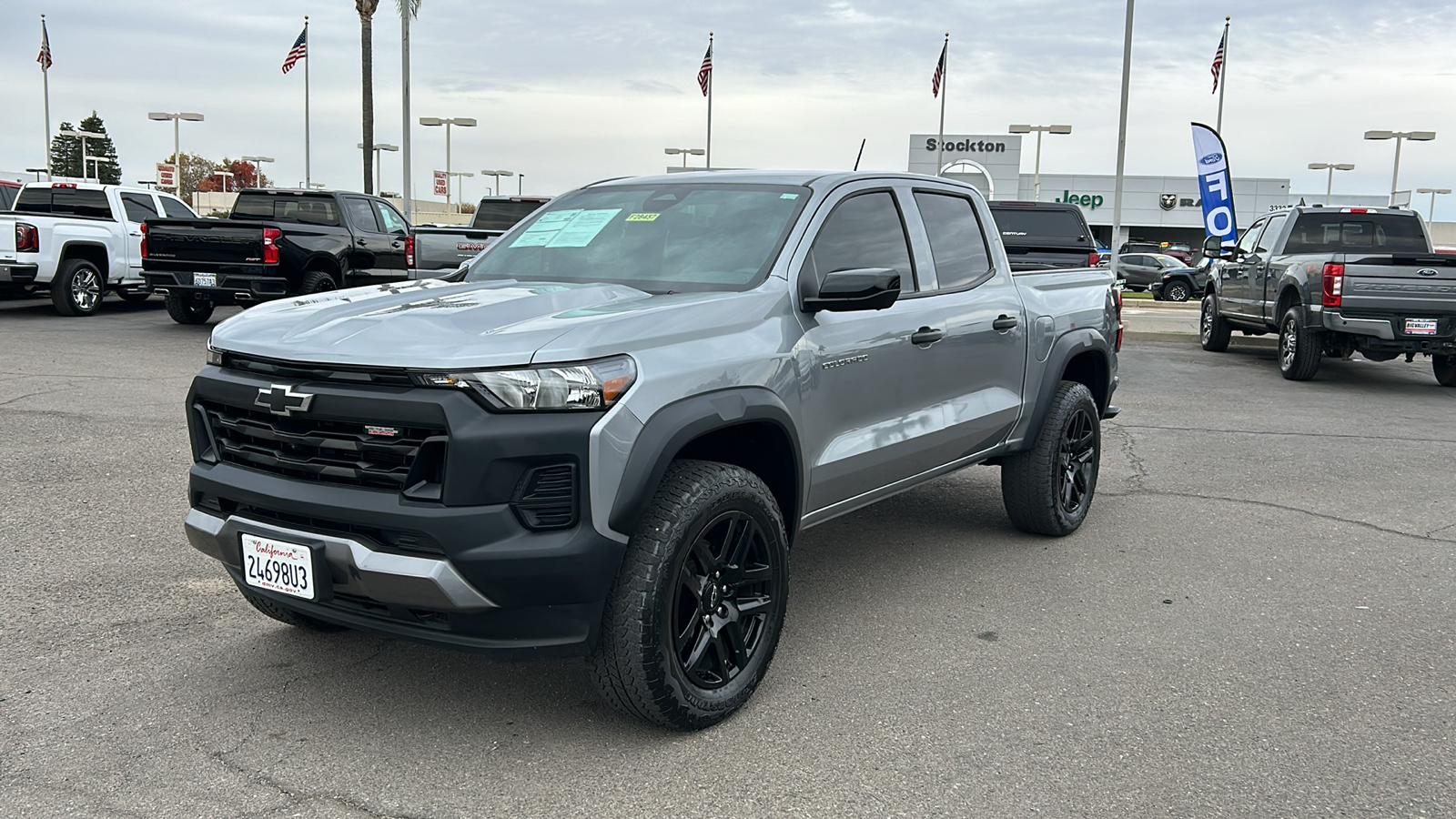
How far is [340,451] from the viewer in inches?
132

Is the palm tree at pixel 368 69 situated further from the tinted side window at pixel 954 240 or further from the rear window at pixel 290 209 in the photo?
the tinted side window at pixel 954 240

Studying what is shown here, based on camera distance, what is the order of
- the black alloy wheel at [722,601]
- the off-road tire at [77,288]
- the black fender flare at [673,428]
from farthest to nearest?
the off-road tire at [77,288], the black alloy wheel at [722,601], the black fender flare at [673,428]

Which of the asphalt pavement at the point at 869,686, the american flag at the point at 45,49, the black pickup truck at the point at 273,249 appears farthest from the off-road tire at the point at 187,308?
the american flag at the point at 45,49

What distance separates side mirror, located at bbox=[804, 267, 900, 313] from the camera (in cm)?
403

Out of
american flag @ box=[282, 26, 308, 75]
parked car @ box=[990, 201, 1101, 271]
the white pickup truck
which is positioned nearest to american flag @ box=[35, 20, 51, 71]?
american flag @ box=[282, 26, 308, 75]

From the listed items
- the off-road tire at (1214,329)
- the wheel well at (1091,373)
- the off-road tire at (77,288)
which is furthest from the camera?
the off-road tire at (1214,329)

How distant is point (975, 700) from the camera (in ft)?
13.0

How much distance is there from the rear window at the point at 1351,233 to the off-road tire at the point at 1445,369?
1557 millimetres

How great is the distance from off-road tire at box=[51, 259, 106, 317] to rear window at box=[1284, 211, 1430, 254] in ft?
51.9

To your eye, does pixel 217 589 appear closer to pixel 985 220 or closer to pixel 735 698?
pixel 735 698

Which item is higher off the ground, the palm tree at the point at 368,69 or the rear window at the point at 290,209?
the palm tree at the point at 368,69

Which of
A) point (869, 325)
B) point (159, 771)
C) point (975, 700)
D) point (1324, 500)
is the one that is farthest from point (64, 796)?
point (1324, 500)

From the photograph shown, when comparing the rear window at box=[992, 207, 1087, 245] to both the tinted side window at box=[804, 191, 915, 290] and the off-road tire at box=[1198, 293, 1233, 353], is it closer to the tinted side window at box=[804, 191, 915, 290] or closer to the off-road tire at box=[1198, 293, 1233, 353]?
the off-road tire at box=[1198, 293, 1233, 353]

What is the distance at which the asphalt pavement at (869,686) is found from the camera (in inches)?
130
